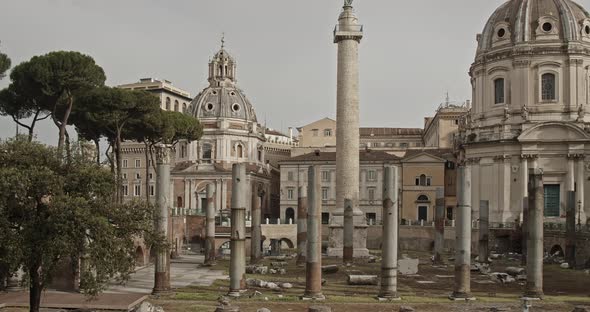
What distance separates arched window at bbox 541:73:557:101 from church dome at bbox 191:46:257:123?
3747 centimetres

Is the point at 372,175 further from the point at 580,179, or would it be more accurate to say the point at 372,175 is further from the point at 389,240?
the point at 389,240

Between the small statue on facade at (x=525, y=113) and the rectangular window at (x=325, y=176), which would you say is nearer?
the small statue on facade at (x=525, y=113)

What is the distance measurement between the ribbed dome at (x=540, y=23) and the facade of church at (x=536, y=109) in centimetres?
7

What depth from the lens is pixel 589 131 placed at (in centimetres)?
5222

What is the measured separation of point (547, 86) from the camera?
54.0 metres

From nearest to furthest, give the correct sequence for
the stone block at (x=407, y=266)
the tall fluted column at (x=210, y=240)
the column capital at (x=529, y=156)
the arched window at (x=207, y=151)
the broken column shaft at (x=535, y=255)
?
1. the broken column shaft at (x=535, y=255)
2. the stone block at (x=407, y=266)
3. the tall fluted column at (x=210, y=240)
4. the column capital at (x=529, y=156)
5. the arched window at (x=207, y=151)

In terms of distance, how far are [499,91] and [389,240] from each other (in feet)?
110

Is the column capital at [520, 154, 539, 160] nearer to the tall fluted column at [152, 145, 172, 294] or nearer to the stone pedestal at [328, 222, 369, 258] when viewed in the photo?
the stone pedestal at [328, 222, 369, 258]

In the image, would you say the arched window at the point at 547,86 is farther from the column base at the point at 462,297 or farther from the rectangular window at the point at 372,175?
the column base at the point at 462,297

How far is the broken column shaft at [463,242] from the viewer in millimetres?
25484

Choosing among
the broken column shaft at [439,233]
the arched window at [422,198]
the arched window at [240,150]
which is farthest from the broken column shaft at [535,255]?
the arched window at [240,150]

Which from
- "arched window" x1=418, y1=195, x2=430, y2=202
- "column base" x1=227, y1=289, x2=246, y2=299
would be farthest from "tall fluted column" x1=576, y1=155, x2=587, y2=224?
"column base" x1=227, y1=289, x2=246, y2=299

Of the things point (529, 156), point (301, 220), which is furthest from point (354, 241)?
point (529, 156)

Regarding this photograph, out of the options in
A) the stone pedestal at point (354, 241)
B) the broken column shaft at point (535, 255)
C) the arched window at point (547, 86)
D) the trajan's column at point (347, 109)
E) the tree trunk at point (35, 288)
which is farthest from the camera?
the arched window at point (547, 86)
